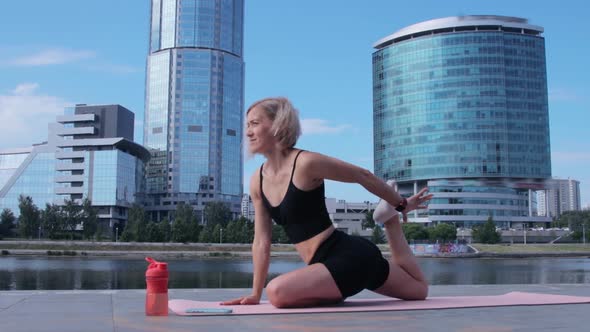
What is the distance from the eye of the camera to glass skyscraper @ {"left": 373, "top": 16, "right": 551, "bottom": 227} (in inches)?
4717

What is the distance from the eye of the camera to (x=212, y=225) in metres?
105

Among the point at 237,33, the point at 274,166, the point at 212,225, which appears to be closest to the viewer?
the point at 274,166

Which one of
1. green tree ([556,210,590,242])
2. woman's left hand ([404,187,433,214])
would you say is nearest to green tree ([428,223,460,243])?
green tree ([556,210,590,242])

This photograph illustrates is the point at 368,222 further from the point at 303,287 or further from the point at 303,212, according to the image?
the point at 303,287

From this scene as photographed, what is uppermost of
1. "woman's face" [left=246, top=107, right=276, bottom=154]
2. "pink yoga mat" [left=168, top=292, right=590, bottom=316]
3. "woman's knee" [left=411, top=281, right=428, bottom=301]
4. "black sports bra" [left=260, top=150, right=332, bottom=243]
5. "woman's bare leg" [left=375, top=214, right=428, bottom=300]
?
"woman's face" [left=246, top=107, right=276, bottom=154]

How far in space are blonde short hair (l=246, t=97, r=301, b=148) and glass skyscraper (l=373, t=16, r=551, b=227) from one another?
382 ft

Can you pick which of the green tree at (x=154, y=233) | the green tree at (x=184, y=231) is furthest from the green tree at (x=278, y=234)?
the green tree at (x=154, y=233)

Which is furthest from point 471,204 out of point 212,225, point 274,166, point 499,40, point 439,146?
point 274,166

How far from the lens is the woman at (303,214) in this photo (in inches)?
246

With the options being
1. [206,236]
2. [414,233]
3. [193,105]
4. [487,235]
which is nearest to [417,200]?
[206,236]

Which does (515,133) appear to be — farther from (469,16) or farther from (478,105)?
(469,16)

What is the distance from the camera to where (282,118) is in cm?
646

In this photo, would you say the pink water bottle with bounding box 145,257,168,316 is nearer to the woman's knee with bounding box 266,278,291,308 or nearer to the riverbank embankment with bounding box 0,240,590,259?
the woman's knee with bounding box 266,278,291,308

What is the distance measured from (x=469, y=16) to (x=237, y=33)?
202 feet
